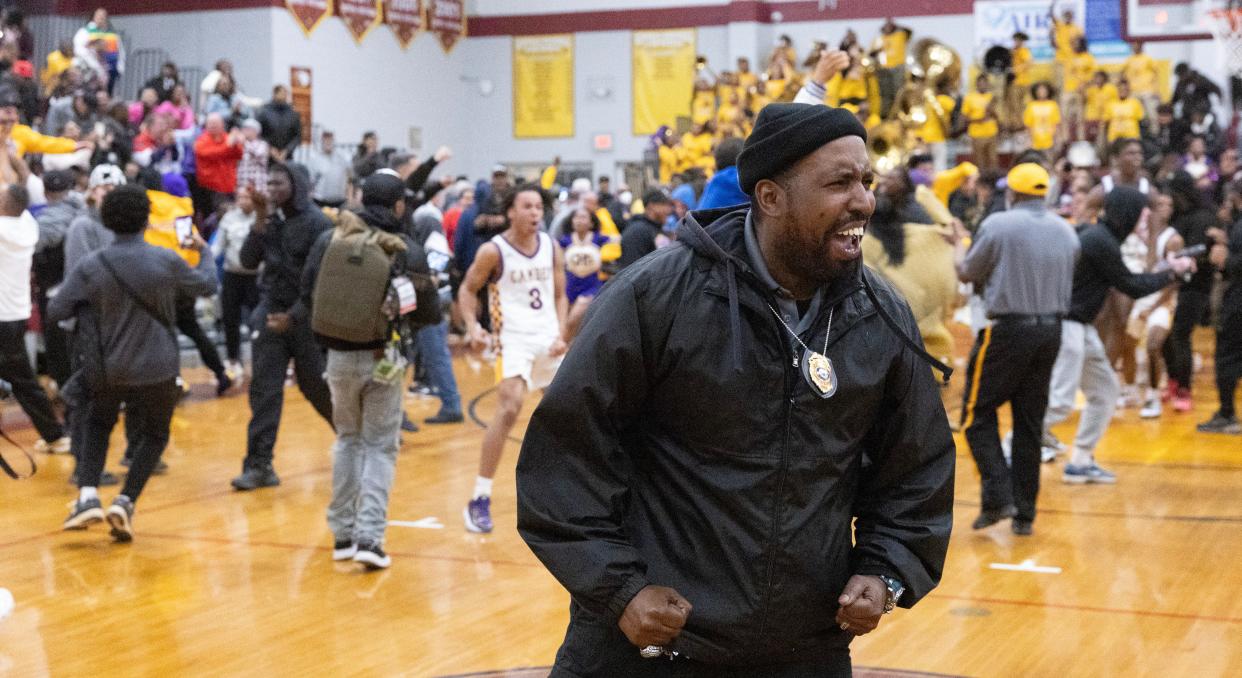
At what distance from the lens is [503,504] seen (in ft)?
28.6

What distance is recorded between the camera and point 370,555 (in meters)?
7.00

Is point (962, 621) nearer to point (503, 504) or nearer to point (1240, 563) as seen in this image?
point (1240, 563)

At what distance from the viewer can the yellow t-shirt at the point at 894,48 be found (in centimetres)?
2656

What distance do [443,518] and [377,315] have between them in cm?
188

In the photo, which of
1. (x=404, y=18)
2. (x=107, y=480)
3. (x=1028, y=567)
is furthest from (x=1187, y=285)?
(x=404, y=18)

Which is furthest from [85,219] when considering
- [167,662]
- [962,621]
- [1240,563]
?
[1240,563]

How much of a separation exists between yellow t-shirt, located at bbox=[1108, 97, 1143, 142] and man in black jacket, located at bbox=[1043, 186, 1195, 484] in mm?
15669

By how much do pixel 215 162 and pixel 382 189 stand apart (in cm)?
1176

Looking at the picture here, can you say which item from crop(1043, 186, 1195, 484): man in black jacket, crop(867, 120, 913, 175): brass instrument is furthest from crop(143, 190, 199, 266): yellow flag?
crop(867, 120, 913, 175): brass instrument

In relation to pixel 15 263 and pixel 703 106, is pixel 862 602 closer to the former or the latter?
pixel 15 263

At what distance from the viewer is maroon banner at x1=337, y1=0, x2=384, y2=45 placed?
26431mm

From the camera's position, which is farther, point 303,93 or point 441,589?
point 303,93

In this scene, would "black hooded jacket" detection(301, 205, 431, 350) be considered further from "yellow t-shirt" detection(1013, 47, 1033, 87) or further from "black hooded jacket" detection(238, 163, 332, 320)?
"yellow t-shirt" detection(1013, 47, 1033, 87)

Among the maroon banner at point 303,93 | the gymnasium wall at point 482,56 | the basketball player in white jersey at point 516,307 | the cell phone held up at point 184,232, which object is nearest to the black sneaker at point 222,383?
the cell phone held up at point 184,232
